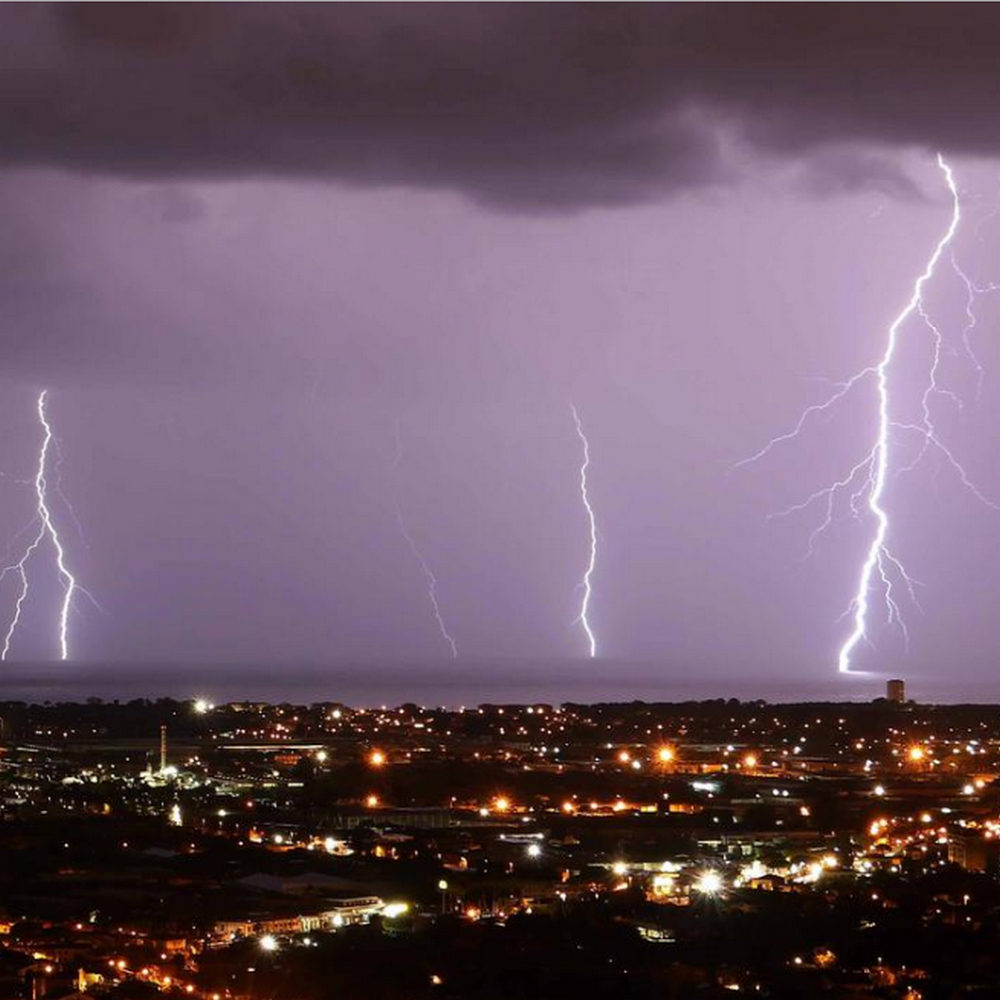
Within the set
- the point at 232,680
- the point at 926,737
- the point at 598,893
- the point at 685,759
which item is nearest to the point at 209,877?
the point at 598,893

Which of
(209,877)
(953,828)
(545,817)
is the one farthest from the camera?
(545,817)

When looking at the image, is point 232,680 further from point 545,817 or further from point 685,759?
point 545,817

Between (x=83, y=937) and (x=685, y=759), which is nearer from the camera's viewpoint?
(x=83, y=937)

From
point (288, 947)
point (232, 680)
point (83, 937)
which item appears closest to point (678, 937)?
point (288, 947)

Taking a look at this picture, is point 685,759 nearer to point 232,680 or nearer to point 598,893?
point 598,893

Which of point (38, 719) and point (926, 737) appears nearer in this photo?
point (926, 737)

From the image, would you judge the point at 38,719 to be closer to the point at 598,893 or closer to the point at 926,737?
the point at 926,737

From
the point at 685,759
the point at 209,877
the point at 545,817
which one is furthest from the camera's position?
the point at 685,759

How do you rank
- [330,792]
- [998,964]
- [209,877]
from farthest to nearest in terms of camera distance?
[330,792] → [209,877] → [998,964]

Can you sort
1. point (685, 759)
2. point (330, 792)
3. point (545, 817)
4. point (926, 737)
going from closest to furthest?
point (545, 817) → point (330, 792) → point (685, 759) → point (926, 737)
